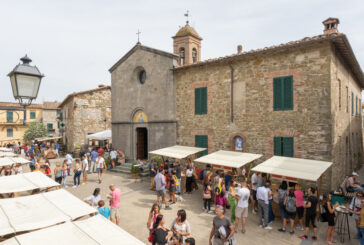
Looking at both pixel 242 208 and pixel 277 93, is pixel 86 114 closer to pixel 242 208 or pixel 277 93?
pixel 277 93

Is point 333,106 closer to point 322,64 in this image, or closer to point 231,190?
point 322,64

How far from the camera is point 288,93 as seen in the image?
10.6 meters

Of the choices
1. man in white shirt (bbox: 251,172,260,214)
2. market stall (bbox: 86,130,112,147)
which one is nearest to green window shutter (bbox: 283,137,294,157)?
man in white shirt (bbox: 251,172,260,214)

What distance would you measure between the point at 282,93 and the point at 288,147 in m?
2.54

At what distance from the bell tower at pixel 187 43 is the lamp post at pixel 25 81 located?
21.5 metres

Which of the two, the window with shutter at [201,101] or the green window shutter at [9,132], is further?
the green window shutter at [9,132]

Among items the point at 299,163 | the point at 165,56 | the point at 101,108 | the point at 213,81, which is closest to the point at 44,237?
the point at 299,163

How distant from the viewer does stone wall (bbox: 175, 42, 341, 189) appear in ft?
32.1

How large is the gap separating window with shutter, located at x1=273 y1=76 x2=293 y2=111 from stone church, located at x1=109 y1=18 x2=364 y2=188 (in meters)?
0.04

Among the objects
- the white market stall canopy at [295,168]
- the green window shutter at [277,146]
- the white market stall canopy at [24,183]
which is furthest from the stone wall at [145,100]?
the white market stall canopy at [24,183]

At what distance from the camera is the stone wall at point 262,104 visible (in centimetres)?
978

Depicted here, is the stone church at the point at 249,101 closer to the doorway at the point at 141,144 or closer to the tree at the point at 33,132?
the doorway at the point at 141,144

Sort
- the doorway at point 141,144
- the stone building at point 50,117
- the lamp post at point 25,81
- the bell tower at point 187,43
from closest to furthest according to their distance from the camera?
the lamp post at point 25,81 → the doorway at point 141,144 → the bell tower at point 187,43 → the stone building at point 50,117

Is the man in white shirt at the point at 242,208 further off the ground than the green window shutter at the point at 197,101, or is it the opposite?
the green window shutter at the point at 197,101
